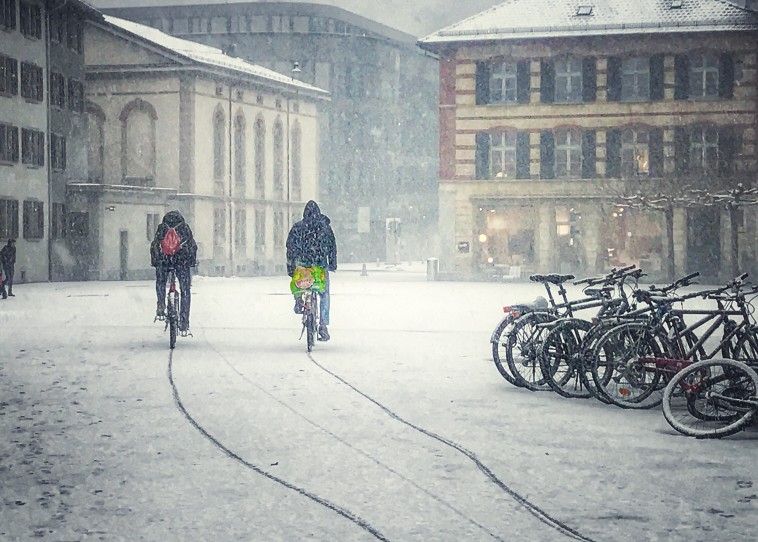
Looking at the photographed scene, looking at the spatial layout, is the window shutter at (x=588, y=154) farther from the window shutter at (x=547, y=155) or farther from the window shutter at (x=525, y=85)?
the window shutter at (x=525, y=85)

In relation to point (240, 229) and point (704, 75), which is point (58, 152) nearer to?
point (240, 229)

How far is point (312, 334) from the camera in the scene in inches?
691

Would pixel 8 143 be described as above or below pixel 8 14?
below

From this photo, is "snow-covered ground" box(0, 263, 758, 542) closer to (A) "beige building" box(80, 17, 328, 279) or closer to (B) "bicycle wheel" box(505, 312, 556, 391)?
(B) "bicycle wheel" box(505, 312, 556, 391)

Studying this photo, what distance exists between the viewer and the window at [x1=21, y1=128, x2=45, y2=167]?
46781 millimetres

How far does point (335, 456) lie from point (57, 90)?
43.1m

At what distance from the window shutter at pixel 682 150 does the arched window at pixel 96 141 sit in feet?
83.9

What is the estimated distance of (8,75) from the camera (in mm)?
45500

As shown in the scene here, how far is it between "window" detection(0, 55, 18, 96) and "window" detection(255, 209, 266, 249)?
1997 cm

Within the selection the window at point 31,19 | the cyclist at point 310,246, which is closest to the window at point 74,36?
the window at point 31,19

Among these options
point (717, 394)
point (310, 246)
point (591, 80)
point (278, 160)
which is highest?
point (591, 80)

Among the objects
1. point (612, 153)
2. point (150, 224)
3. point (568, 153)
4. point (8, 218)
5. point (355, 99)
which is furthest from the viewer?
point (355, 99)

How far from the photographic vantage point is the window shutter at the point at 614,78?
5131cm

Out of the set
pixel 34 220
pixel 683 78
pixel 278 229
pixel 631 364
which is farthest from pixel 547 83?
pixel 631 364
